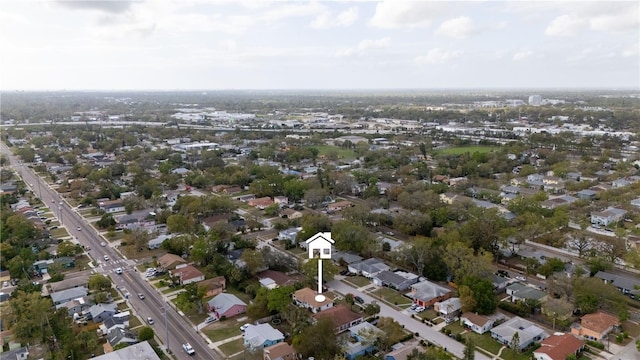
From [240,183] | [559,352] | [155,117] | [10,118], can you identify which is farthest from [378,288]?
[10,118]

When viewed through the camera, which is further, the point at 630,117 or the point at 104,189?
the point at 630,117

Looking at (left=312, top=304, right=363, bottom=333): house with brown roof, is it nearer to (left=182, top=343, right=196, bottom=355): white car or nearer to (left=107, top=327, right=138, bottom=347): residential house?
(left=182, top=343, right=196, bottom=355): white car

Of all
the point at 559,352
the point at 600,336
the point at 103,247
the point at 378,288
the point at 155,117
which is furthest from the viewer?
the point at 155,117

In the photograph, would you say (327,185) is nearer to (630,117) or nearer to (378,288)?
(378,288)

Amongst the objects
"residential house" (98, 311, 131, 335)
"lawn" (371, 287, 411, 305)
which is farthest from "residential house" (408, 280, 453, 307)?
"residential house" (98, 311, 131, 335)

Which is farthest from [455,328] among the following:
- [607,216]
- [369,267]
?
[607,216]

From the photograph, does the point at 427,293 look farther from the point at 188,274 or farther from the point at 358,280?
the point at 188,274

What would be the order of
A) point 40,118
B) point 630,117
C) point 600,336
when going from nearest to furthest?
point 600,336 < point 630,117 < point 40,118
